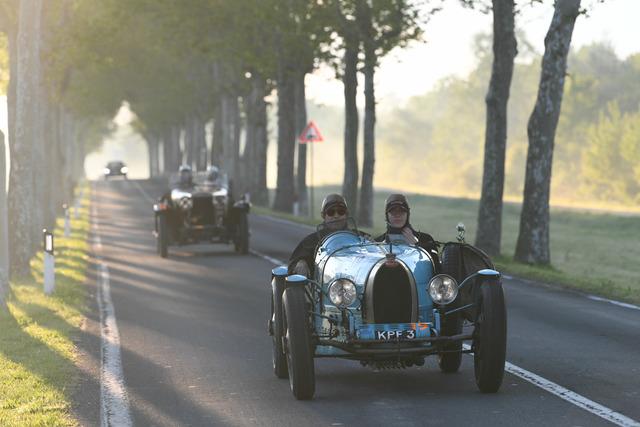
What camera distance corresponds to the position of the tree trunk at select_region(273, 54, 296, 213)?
54688mm

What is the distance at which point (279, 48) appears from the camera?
54.2 metres

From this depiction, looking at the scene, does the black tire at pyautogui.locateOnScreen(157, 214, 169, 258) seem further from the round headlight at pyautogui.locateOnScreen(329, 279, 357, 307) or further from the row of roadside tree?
the round headlight at pyautogui.locateOnScreen(329, 279, 357, 307)

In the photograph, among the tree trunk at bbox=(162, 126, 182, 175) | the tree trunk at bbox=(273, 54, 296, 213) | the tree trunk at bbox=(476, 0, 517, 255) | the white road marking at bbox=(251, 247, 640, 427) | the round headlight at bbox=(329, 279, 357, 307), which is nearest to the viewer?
the white road marking at bbox=(251, 247, 640, 427)

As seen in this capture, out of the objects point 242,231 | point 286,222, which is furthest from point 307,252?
point 286,222

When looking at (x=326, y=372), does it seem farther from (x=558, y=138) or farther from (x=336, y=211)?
(x=558, y=138)

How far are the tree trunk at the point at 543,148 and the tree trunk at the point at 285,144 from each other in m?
27.7

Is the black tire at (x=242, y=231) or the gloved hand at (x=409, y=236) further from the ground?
the gloved hand at (x=409, y=236)

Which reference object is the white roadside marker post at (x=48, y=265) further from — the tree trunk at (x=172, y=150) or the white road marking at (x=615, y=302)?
the tree trunk at (x=172, y=150)

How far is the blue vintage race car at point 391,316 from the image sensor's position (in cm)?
1044

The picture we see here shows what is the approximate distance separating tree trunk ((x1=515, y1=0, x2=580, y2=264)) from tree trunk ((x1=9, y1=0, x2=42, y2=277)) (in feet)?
32.9

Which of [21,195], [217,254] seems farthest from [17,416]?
[217,254]

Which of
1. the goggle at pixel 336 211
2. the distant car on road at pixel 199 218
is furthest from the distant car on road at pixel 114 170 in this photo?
the goggle at pixel 336 211

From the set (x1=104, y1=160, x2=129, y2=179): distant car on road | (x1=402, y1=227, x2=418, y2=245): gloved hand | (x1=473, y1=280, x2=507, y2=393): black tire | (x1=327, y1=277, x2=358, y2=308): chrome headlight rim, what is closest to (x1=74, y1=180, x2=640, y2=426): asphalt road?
(x1=473, y1=280, x2=507, y2=393): black tire

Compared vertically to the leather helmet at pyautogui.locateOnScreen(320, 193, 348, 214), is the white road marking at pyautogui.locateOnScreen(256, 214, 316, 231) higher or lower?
lower
